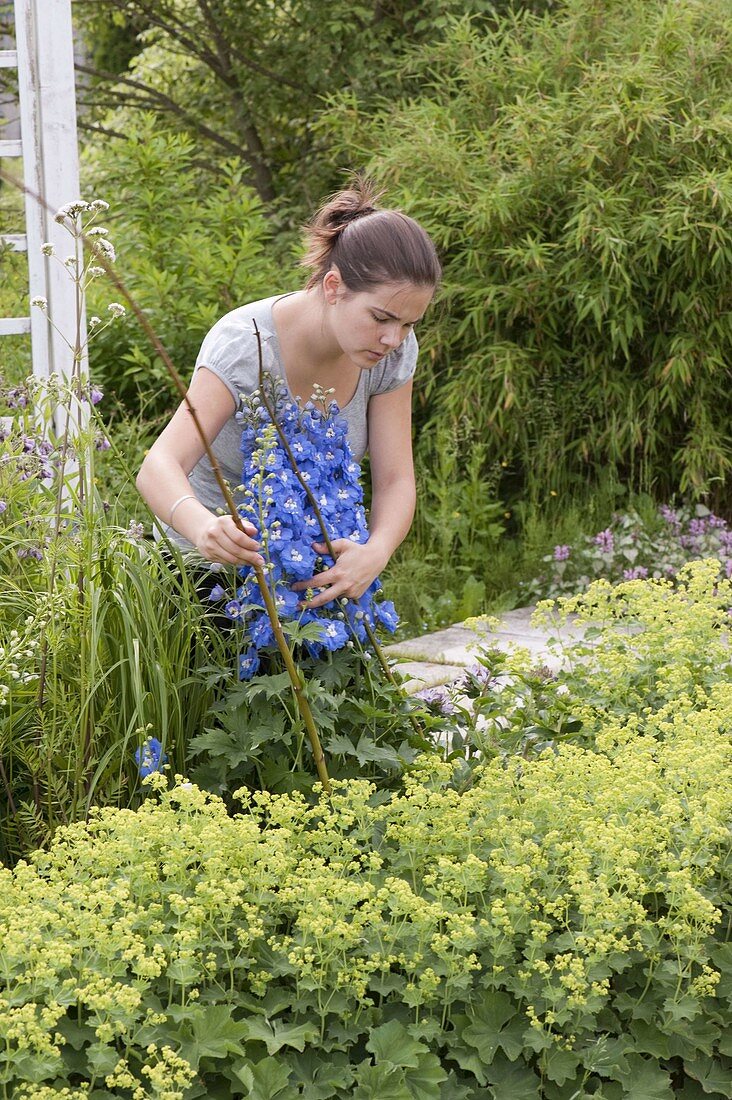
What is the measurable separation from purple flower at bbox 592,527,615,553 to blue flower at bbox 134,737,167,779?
322 cm

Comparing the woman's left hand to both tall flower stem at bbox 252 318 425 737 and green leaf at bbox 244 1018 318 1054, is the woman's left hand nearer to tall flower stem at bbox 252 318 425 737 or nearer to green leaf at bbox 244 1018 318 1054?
tall flower stem at bbox 252 318 425 737

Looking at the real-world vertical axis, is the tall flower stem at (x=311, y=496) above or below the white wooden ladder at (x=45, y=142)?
below

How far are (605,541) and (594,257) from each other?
3.79 ft

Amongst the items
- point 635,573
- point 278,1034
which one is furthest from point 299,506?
point 635,573

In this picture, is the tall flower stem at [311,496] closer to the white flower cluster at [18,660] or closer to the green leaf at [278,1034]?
the white flower cluster at [18,660]

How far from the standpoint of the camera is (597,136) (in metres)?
5.25

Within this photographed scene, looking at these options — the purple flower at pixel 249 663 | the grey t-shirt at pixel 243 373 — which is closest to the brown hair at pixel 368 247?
the grey t-shirt at pixel 243 373

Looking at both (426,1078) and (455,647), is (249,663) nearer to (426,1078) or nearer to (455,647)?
(426,1078)

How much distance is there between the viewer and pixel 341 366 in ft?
8.64

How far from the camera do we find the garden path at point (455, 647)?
3.98m

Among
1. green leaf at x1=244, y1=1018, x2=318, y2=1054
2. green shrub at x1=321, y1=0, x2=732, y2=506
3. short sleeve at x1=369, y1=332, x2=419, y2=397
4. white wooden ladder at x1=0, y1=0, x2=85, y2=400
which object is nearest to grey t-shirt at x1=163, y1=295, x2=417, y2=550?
short sleeve at x1=369, y1=332, x2=419, y2=397

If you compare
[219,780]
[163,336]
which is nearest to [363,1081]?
[219,780]

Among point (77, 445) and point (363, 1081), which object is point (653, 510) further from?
point (363, 1081)

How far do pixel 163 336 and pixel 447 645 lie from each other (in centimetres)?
188
